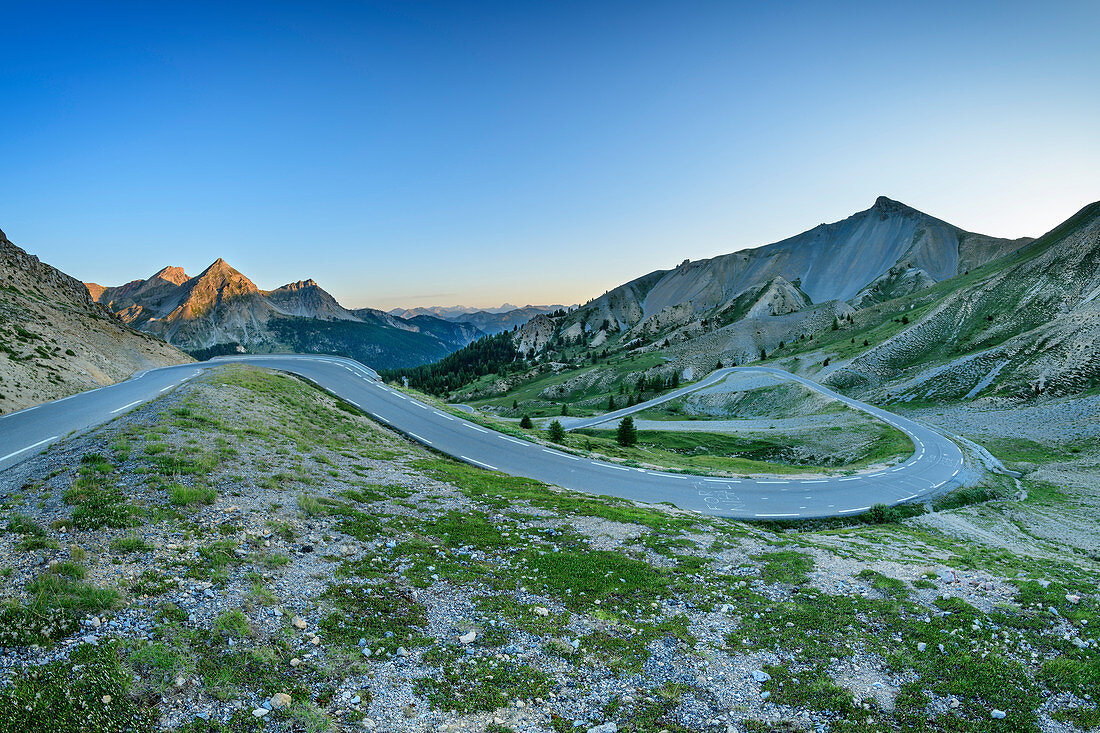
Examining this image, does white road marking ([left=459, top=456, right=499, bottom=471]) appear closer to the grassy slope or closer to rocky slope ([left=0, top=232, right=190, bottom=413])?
the grassy slope

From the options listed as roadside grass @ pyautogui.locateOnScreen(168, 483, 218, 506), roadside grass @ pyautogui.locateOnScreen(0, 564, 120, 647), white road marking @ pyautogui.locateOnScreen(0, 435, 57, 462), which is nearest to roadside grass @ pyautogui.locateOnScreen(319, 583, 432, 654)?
roadside grass @ pyautogui.locateOnScreen(0, 564, 120, 647)

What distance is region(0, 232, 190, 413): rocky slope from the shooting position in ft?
107

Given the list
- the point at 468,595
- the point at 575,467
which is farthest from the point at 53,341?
the point at 468,595

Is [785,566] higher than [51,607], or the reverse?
[51,607]

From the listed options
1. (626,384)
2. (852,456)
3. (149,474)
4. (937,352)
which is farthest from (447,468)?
(626,384)

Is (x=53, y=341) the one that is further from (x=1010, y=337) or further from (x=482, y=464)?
(x=1010, y=337)

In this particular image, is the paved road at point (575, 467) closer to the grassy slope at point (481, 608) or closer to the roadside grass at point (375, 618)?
the grassy slope at point (481, 608)

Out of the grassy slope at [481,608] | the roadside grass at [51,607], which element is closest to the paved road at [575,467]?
the grassy slope at [481,608]

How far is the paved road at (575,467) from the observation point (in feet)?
84.5

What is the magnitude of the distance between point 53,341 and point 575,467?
52596mm

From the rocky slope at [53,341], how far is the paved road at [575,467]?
115 inches

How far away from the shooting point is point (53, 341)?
42281 millimetres

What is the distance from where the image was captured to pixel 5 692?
19.5 ft

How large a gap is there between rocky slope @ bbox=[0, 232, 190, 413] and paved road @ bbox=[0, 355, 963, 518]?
2929 millimetres
